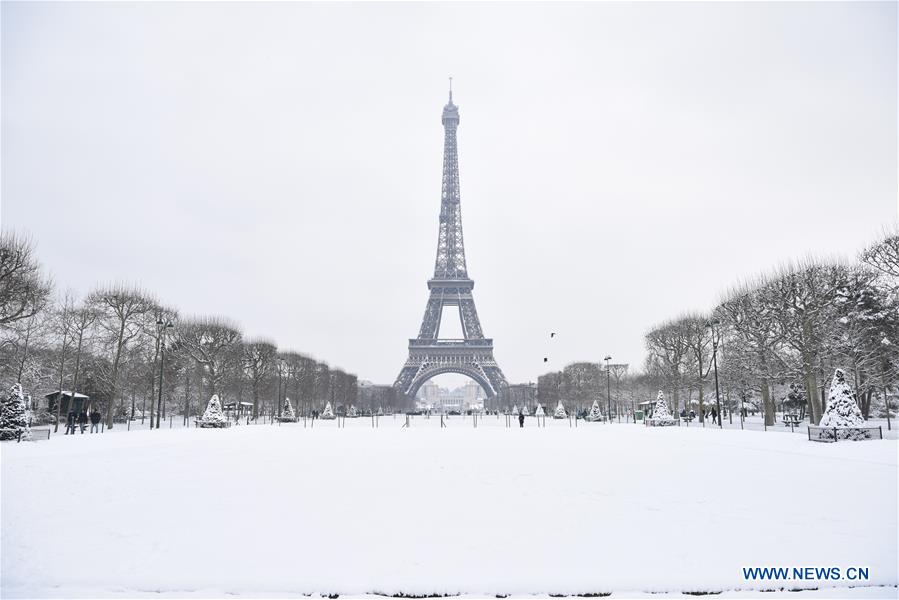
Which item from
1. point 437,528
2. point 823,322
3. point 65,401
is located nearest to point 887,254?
point 823,322

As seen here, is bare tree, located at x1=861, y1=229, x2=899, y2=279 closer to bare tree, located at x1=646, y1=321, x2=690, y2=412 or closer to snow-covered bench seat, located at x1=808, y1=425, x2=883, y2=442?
snow-covered bench seat, located at x1=808, y1=425, x2=883, y2=442

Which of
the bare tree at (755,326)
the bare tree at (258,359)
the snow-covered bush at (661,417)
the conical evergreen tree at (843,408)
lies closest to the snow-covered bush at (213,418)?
the bare tree at (258,359)

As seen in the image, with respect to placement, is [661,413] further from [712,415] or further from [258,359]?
[258,359]

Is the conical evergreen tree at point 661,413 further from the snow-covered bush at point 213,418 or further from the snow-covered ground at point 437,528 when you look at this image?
the snow-covered bush at point 213,418

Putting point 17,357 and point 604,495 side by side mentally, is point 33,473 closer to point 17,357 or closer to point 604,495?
point 604,495

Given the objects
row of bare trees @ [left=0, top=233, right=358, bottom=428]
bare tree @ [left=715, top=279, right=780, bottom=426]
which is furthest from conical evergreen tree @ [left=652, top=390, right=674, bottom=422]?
row of bare trees @ [left=0, top=233, right=358, bottom=428]
